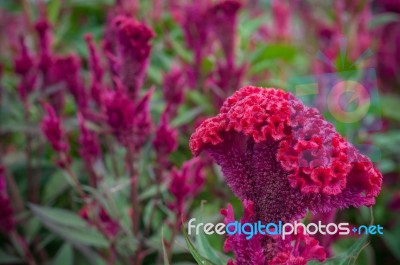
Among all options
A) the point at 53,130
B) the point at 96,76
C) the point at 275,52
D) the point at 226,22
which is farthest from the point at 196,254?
the point at 275,52

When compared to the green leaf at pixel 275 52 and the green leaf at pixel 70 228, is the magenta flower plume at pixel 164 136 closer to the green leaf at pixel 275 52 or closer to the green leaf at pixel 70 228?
the green leaf at pixel 70 228

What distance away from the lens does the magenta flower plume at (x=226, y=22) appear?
1.35 m

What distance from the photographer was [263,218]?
0.73m

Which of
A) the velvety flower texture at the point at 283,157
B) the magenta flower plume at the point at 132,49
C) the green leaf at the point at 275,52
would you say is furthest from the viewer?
the green leaf at the point at 275,52

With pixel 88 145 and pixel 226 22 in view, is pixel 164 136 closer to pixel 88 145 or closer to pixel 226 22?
pixel 88 145

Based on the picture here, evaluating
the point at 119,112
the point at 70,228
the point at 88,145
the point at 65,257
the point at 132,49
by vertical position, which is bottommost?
the point at 65,257

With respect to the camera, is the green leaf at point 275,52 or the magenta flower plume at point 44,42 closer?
the magenta flower plume at point 44,42

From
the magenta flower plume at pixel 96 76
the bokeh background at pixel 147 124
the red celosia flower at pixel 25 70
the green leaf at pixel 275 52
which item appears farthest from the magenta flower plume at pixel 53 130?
the green leaf at pixel 275 52

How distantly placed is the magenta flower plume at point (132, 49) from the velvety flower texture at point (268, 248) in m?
0.48

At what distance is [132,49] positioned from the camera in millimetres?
1113

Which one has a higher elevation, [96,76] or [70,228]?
[96,76]

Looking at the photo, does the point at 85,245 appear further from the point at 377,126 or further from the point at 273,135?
the point at 377,126

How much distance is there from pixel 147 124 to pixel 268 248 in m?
0.50

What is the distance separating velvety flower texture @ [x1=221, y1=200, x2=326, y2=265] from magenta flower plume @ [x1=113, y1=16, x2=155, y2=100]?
0.48 metres
